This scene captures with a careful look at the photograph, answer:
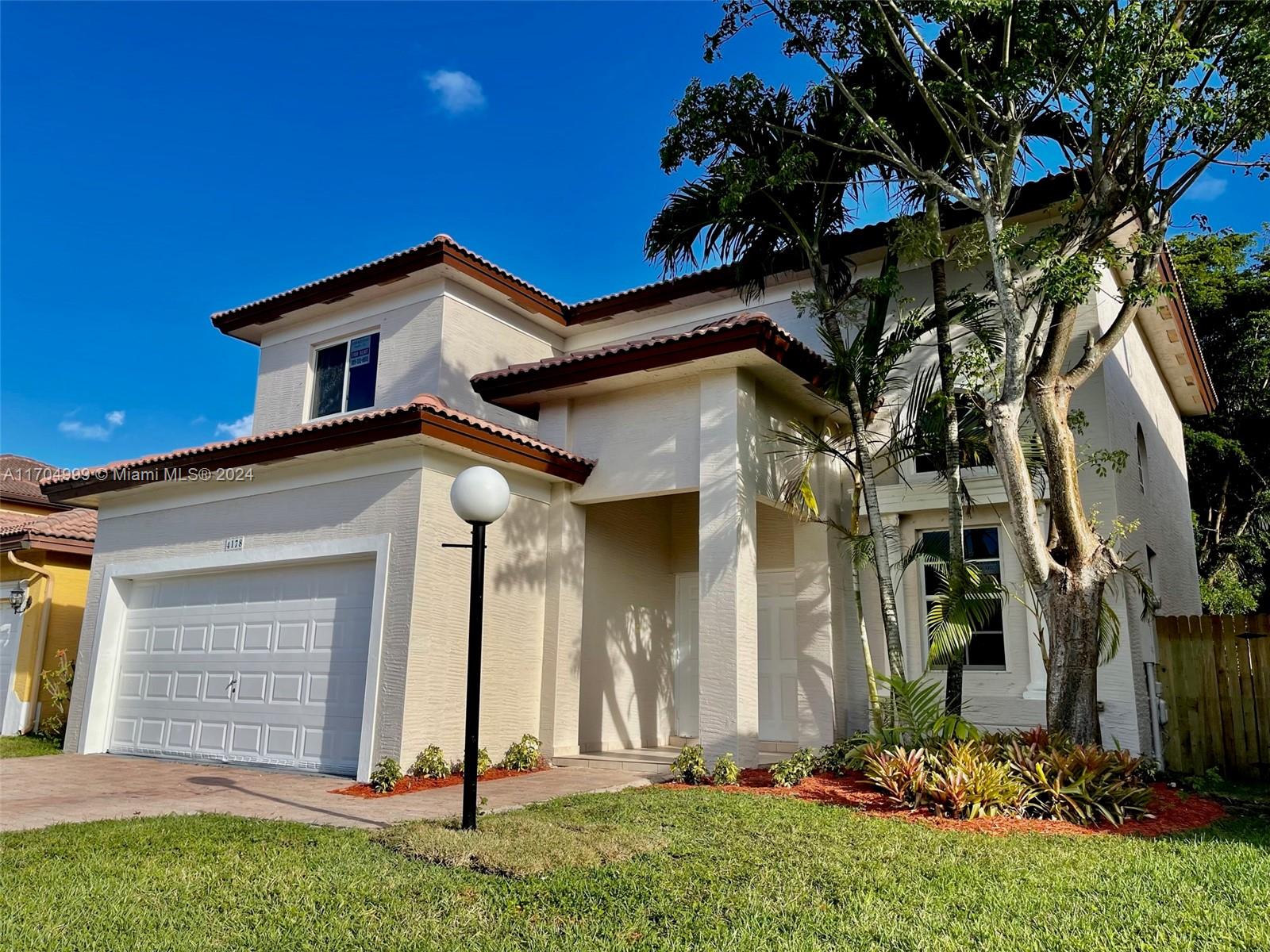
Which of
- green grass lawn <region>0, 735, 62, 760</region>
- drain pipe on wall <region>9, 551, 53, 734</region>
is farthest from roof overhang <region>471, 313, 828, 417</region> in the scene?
drain pipe on wall <region>9, 551, 53, 734</region>

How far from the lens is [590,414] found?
38.2 ft

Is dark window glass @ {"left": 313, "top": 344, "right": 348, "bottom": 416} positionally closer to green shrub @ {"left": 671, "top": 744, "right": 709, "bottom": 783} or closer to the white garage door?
the white garage door

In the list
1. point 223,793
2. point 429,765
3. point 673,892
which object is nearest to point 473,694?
point 673,892

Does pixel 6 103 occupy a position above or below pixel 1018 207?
above

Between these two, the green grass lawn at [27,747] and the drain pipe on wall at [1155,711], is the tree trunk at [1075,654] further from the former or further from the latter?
the green grass lawn at [27,747]

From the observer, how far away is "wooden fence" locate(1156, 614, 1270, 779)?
34.8 feet

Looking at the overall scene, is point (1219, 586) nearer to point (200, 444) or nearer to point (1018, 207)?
point (1018, 207)

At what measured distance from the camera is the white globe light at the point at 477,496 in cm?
646

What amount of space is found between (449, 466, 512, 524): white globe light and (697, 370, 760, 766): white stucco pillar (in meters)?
3.87

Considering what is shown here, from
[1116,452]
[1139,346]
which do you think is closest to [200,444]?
[1116,452]

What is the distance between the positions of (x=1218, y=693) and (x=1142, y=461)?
3957mm

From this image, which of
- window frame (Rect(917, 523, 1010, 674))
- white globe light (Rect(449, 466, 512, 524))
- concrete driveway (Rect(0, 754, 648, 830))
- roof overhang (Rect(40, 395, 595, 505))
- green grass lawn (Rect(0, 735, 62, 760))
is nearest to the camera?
white globe light (Rect(449, 466, 512, 524))

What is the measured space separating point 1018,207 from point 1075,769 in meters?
7.34

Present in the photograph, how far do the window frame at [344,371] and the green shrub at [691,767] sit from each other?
8118mm
